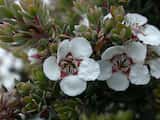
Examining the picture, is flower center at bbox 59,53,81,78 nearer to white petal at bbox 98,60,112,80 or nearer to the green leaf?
white petal at bbox 98,60,112,80

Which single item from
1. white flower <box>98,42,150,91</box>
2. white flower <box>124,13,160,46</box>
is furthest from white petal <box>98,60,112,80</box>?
white flower <box>124,13,160,46</box>

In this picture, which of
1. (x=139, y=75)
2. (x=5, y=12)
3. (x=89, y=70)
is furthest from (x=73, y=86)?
(x=5, y=12)

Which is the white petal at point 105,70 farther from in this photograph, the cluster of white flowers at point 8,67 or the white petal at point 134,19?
the cluster of white flowers at point 8,67

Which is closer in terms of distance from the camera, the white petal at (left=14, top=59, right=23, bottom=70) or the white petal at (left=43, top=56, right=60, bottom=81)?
the white petal at (left=43, top=56, right=60, bottom=81)

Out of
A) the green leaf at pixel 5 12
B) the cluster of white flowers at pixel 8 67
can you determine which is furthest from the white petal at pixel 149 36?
the cluster of white flowers at pixel 8 67

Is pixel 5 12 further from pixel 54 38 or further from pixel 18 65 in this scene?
pixel 18 65

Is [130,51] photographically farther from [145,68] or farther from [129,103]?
[129,103]

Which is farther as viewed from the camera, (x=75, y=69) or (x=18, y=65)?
(x=18, y=65)

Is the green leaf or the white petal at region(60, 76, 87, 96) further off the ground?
the green leaf

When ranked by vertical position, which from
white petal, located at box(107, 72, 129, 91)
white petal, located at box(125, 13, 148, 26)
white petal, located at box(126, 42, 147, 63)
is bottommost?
white petal, located at box(107, 72, 129, 91)
